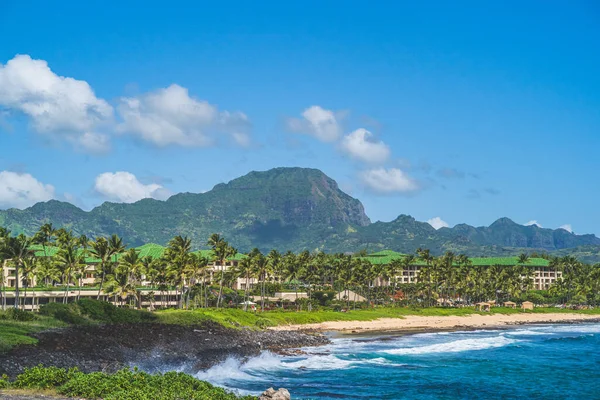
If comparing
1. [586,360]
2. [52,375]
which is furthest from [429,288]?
[52,375]

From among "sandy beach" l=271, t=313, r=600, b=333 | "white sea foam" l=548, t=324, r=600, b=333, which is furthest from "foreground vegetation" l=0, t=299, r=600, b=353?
"white sea foam" l=548, t=324, r=600, b=333

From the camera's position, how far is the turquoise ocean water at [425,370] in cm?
4797

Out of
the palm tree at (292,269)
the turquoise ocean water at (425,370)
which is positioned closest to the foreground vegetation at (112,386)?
the turquoise ocean water at (425,370)

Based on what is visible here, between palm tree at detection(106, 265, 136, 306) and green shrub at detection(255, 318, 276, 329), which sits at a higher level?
palm tree at detection(106, 265, 136, 306)

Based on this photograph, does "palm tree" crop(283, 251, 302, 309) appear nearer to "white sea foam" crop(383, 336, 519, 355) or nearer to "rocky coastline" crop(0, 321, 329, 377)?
"white sea foam" crop(383, 336, 519, 355)

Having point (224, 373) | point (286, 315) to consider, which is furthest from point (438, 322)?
point (224, 373)

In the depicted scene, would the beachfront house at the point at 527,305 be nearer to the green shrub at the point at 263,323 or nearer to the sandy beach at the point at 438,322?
the sandy beach at the point at 438,322

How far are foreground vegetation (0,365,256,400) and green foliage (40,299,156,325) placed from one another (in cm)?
3298

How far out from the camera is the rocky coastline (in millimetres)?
45250

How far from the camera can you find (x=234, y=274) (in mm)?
122188

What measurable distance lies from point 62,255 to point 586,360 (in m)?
72.2

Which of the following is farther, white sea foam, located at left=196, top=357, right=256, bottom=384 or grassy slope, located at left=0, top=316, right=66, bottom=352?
white sea foam, located at left=196, top=357, right=256, bottom=384

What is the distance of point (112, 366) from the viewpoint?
4709cm

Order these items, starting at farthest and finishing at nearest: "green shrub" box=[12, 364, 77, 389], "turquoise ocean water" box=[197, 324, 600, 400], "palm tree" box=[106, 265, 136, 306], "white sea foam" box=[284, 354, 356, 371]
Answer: "palm tree" box=[106, 265, 136, 306] < "white sea foam" box=[284, 354, 356, 371] < "turquoise ocean water" box=[197, 324, 600, 400] < "green shrub" box=[12, 364, 77, 389]
